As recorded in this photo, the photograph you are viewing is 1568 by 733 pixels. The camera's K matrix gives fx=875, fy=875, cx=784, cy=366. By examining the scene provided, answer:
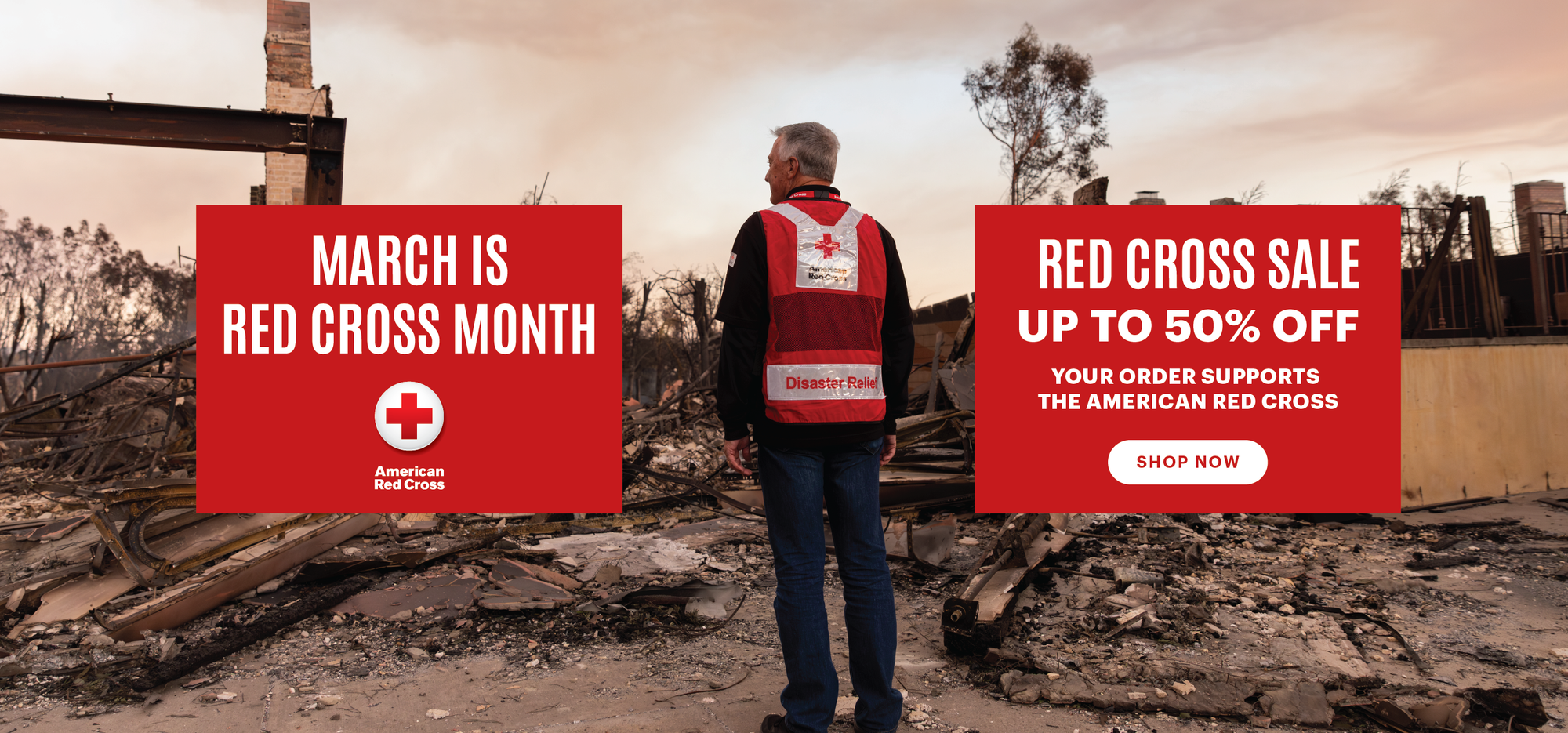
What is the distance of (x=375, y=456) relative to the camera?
5.13 meters

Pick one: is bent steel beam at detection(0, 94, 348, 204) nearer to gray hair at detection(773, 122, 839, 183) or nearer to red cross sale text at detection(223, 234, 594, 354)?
red cross sale text at detection(223, 234, 594, 354)

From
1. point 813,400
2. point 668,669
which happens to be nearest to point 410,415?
point 668,669

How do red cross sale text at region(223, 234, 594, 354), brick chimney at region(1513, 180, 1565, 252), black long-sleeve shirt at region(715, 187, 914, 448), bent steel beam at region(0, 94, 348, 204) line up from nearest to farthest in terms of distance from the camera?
black long-sleeve shirt at region(715, 187, 914, 448)
red cross sale text at region(223, 234, 594, 354)
bent steel beam at region(0, 94, 348, 204)
brick chimney at region(1513, 180, 1565, 252)

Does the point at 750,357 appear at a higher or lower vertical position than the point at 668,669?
higher

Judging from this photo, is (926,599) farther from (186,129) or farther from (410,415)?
(186,129)

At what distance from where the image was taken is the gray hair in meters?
2.63

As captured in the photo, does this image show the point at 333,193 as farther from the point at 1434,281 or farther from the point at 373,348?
the point at 1434,281

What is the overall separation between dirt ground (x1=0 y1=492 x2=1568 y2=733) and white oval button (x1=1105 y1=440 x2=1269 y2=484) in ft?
2.70

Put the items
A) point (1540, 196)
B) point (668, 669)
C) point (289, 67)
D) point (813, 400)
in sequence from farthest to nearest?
1. point (289, 67)
2. point (1540, 196)
3. point (668, 669)
4. point (813, 400)

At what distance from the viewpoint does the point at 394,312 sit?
16.3 feet

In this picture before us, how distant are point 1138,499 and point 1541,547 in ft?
9.27

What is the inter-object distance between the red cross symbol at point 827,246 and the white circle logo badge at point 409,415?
331 cm

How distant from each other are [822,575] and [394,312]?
11.3 feet

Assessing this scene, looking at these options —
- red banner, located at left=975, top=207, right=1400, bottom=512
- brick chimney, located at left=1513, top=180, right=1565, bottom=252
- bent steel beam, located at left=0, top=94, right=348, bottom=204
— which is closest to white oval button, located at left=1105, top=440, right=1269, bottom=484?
red banner, located at left=975, top=207, right=1400, bottom=512
